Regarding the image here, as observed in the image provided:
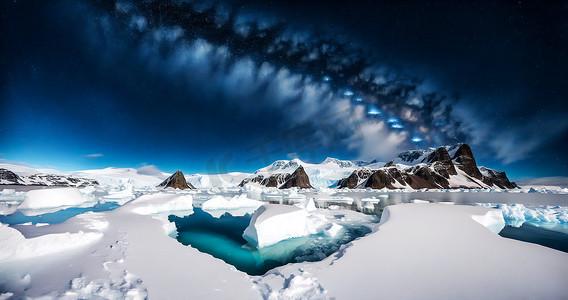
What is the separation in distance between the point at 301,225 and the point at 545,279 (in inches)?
298

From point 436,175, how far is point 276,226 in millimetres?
126235

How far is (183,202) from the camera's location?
2080 cm

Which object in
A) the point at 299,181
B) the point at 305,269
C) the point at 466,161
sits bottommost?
the point at 305,269

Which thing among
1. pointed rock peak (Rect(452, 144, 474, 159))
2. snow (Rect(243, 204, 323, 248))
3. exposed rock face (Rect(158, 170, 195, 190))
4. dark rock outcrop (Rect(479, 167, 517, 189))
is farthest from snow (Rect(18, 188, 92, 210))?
dark rock outcrop (Rect(479, 167, 517, 189))

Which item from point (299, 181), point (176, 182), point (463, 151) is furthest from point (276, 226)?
point (463, 151)

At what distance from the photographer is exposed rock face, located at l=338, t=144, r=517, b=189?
88825mm

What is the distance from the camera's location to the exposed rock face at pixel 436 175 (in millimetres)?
88825

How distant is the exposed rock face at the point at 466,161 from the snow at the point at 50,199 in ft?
542

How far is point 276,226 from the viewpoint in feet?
29.5

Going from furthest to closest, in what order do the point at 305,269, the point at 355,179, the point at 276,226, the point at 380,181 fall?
the point at 355,179 < the point at 380,181 < the point at 276,226 < the point at 305,269

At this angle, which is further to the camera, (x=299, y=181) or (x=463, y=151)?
(x=463, y=151)

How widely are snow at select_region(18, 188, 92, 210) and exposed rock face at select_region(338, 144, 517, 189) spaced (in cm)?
8620

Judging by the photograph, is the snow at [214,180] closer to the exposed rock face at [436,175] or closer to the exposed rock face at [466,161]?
the exposed rock face at [436,175]

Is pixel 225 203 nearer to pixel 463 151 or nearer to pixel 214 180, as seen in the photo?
pixel 214 180
